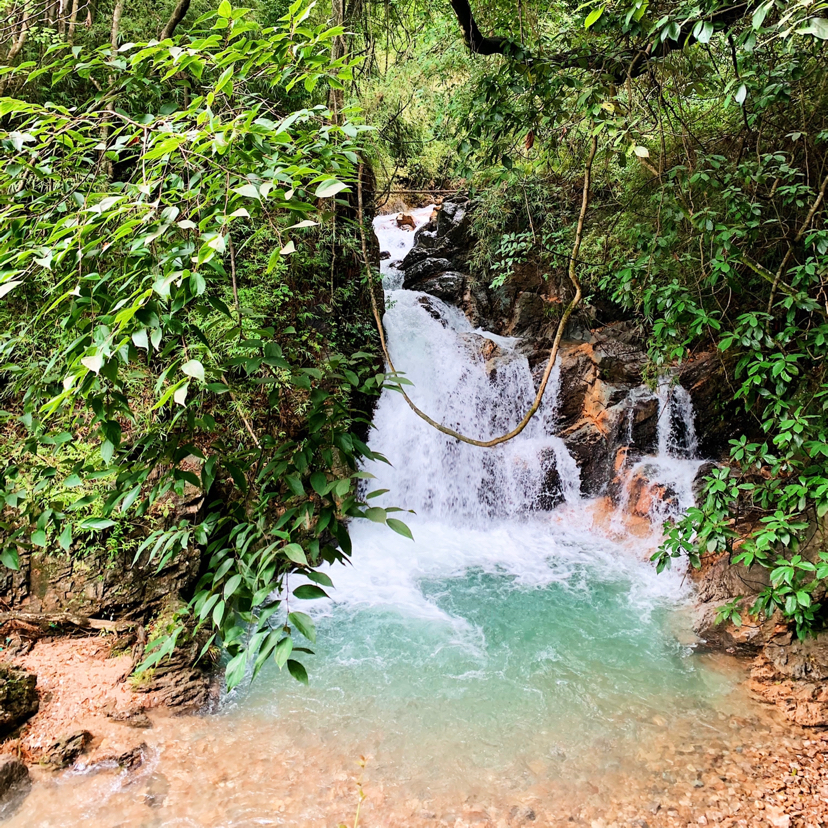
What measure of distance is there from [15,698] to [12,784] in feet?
1.75

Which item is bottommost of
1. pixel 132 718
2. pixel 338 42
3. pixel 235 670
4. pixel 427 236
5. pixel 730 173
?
pixel 132 718

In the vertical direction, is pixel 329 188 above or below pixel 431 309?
below

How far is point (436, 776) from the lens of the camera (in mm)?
3182

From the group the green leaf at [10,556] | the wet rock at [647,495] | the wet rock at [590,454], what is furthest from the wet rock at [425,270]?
the green leaf at [10,556]

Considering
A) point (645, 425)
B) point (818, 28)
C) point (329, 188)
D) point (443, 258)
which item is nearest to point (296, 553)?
point (329, 188)

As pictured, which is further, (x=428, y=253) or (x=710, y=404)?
(x=428, y=253)

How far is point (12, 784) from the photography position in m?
2.91

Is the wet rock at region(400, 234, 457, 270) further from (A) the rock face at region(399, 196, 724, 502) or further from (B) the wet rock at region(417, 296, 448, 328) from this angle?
(B) the wet rock at region(417, 296, 448, 328)

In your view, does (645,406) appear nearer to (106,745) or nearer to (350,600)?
(350,600)

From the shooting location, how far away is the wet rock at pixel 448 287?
30.6ft

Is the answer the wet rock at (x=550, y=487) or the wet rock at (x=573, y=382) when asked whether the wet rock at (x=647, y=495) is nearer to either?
the wet rock at (x=550, y=487)

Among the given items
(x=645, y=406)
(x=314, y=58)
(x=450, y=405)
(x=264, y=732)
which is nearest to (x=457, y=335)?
(x=450, y=405)

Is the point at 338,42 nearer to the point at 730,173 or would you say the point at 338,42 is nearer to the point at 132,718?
the point at 730,173

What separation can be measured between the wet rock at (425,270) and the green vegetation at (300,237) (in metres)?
0.95
